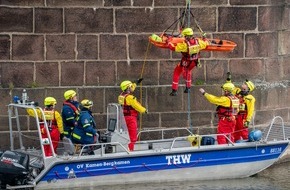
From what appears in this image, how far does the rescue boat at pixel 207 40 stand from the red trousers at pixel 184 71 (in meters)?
0.46

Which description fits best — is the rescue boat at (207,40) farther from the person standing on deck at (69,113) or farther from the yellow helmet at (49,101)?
the yellow helmet at (49,101)

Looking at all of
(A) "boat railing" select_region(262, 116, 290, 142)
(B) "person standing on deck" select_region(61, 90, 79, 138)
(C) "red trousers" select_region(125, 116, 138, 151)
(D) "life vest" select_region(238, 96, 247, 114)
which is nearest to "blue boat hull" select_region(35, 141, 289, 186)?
(A) "boat railing" select_region(262, 116, 290, 142)

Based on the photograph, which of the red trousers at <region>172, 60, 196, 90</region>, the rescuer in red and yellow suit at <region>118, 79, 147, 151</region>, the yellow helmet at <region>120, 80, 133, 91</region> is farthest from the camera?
the red trousers at <region>172, 60, 196, 90</region>

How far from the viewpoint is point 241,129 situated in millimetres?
18953

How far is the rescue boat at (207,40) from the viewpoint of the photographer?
60.2 ft

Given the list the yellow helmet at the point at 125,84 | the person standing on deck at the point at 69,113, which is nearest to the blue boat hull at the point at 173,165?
the person standing on deck at the point at 69,113

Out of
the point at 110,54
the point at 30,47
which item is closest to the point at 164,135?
the point at 110,54

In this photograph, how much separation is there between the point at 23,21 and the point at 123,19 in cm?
206

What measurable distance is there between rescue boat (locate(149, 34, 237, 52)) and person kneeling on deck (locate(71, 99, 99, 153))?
183 centimetres

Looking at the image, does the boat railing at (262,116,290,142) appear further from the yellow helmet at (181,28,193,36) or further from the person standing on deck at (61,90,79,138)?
the person standing on deck at (61,90,79,138)

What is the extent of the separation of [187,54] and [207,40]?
527mm

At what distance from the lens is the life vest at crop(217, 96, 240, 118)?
18297 mm

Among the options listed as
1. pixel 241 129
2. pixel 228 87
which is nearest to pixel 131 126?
pixel 228 87

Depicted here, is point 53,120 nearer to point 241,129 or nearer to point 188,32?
point 188,32
